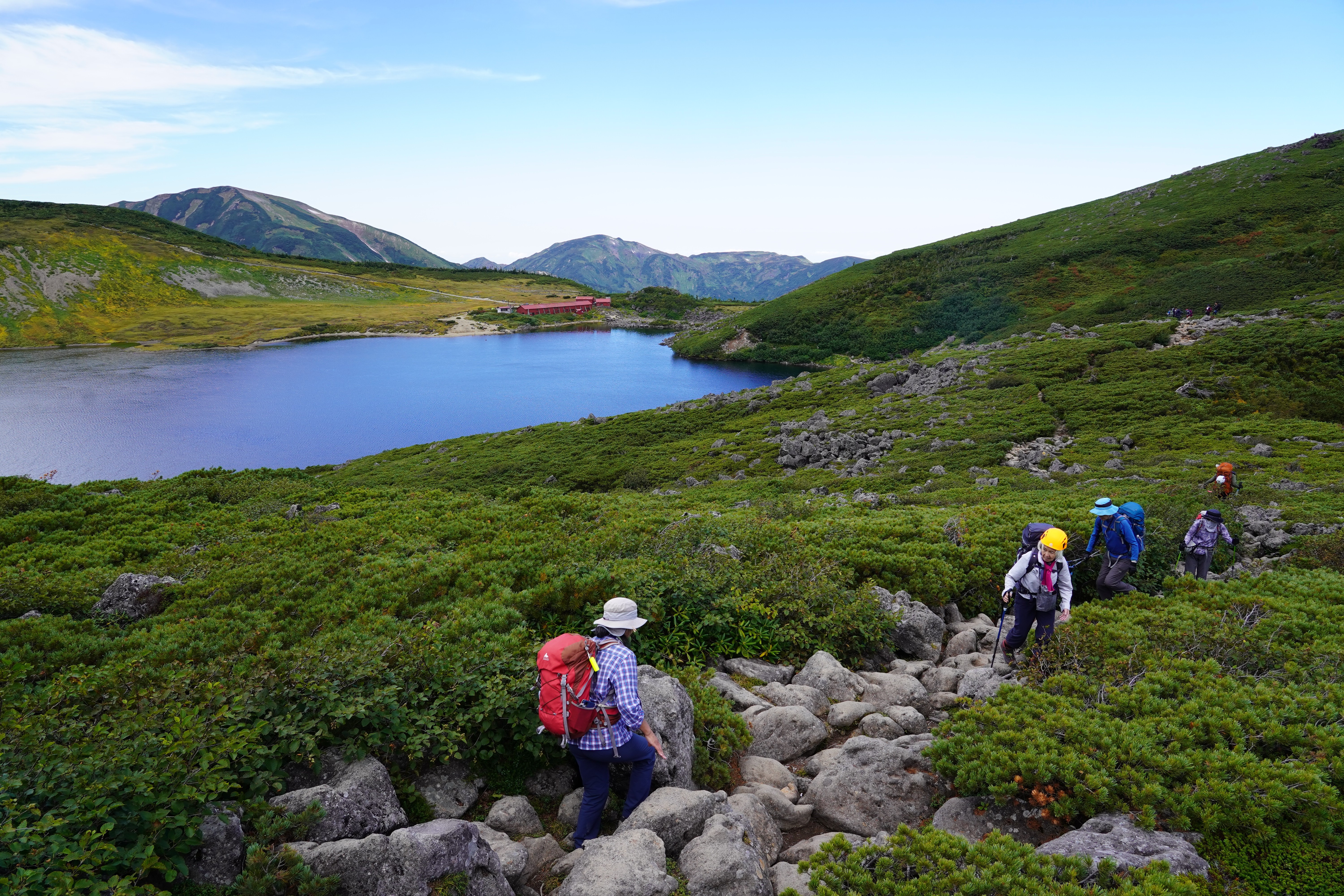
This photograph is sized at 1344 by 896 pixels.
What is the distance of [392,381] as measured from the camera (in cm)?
10081

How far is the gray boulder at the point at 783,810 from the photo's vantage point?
811 cm

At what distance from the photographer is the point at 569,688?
7.29 meters

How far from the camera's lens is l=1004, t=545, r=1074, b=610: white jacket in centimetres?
1140

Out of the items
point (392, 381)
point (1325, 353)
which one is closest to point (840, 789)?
point (1325, 353)

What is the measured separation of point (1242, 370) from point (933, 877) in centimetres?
5396

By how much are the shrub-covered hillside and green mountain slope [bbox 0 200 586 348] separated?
473 ft

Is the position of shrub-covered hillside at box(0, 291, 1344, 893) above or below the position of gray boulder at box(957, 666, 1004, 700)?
above

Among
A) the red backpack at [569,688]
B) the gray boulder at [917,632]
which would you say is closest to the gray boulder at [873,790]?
the red backpack at [569,688]

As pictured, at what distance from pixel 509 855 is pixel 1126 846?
692 centimetres

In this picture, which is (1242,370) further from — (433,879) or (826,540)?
(433,879)

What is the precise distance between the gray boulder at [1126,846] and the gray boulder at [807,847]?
2018 mm

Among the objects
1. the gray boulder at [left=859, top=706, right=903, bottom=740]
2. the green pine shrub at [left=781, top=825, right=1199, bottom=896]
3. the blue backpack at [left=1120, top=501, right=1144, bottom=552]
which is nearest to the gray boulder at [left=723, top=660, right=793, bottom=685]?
the gray boulder at [left=859, top=706, right=903, bottom=740]

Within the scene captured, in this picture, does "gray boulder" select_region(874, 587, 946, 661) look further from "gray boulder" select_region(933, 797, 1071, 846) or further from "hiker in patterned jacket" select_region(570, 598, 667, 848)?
"hiker in patterned jacket" select_region(570, 598, 667, 848)

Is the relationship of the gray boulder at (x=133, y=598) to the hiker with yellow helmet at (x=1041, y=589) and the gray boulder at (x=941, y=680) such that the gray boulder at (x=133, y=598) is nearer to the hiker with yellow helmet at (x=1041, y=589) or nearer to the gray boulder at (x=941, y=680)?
the gray boulder at (x=941, y=680)
